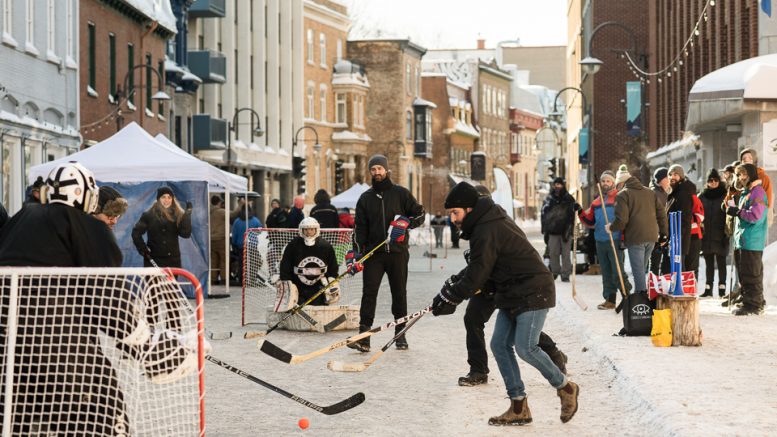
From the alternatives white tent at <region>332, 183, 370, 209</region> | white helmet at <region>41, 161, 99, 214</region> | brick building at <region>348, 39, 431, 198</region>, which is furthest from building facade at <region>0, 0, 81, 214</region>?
brick building at <region>348, 39, 431, 198</region>

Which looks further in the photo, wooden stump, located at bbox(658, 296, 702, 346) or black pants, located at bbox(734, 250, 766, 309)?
black pants, located at bbox(734, 250, 766, 309)

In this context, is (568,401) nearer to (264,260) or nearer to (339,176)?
(264,260)

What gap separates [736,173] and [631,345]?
3.84 metres

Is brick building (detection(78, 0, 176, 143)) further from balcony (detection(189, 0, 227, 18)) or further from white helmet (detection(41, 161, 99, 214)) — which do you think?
white helmet (detection(41, 161, 99, 214))

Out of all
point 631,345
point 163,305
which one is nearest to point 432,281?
point 631,345

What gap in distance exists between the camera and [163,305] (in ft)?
24.6

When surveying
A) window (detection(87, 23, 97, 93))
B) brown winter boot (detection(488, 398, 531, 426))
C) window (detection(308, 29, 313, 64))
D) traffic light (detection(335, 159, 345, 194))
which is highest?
window (detection(308, 29, 313, 64))

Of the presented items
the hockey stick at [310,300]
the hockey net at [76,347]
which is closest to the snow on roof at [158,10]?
the hockey stick at [310,300]

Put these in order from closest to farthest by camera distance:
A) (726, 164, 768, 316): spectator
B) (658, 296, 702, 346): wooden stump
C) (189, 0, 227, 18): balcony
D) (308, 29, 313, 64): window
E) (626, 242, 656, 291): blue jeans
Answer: (658, 296, 702, 346): wooden stump < (726, 164, 768, 316): spectator < (626, 242, 656, 291): blue jeans < (189, 0, 227, 18): balcony < (308, 29, 313, 64): window

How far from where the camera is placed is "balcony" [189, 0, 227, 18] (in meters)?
54.8

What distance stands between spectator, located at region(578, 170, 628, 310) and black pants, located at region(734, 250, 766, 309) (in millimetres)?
1456

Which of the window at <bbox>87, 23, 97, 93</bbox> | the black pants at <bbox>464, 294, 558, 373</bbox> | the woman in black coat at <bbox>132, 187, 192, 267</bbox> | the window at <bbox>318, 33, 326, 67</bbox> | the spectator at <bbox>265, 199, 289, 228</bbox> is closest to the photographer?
the black pants at <bbox>464, 294, 558, 373</bbox>

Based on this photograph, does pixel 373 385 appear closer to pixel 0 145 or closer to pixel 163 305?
pixel 163 305

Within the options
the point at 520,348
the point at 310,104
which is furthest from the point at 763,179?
the point at 310,104
